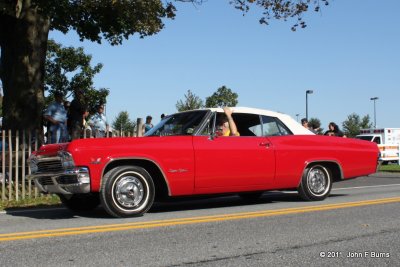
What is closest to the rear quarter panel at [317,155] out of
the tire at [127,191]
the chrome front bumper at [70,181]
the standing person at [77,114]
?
the tire at [127,191]

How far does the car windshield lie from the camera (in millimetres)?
7832

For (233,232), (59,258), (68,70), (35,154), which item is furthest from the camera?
(68,70)

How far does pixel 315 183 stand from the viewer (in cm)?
892

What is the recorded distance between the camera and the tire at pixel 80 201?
776 centimetres

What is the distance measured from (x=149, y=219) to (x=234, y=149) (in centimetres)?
181

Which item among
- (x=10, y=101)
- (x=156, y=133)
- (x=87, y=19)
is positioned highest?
(x=87, y=19)

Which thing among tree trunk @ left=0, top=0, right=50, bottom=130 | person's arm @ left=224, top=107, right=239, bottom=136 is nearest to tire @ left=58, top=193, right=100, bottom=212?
person's arm @ left=224, top=107, right=239, bottom=136

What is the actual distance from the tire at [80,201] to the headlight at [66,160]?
107 cm

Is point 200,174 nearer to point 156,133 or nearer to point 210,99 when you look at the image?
point 156,133

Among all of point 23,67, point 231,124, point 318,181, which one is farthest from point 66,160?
point 23,67

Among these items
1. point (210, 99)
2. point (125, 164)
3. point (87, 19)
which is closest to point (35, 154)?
point (125, 164)

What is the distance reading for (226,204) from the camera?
8.80 m

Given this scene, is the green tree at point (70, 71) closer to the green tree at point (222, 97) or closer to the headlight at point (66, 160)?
the green tree at point (222, 97)

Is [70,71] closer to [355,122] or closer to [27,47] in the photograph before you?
[27,47]
